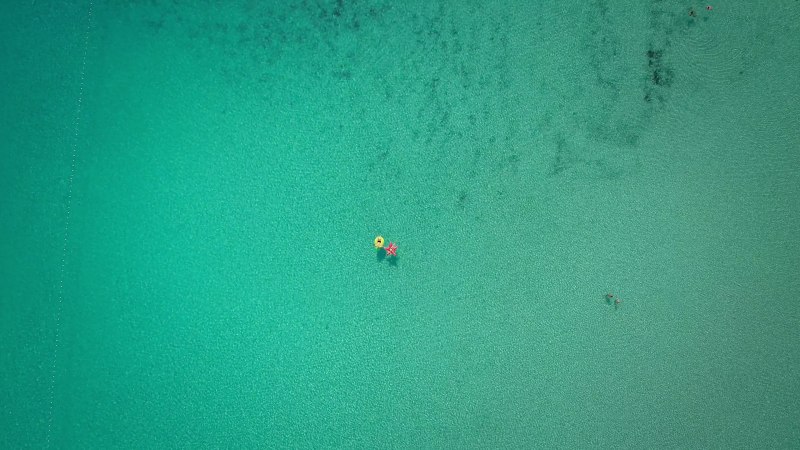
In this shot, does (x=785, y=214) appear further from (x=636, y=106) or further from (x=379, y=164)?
(x=379, y=164)

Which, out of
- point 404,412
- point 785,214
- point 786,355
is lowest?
point 404,412

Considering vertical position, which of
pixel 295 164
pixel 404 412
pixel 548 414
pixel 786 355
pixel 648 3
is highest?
pixel 648 3

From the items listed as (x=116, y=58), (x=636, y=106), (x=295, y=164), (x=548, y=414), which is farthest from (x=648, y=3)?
(x=116, y=58)

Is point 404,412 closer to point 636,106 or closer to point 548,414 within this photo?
point 548,414

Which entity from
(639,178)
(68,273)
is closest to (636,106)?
(639,178)

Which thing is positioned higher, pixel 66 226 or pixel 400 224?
pixel 400 224

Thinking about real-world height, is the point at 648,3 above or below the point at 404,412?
above
